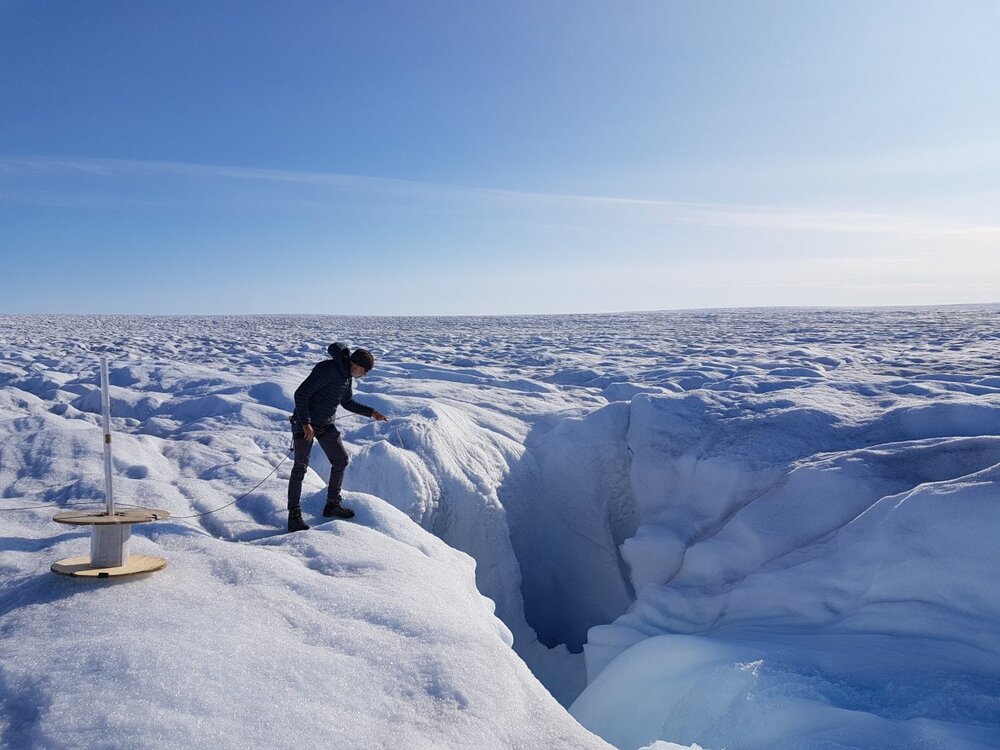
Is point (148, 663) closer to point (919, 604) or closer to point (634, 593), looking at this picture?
point (919, 604)

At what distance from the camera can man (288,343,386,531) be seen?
441cm

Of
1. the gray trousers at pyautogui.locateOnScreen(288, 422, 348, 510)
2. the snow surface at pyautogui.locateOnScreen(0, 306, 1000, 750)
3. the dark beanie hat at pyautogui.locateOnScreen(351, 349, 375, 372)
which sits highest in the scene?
the dark beanie hat at pyautogui.locateOnScreen(351, 349, 375, 372)

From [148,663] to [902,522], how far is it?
3.99 m

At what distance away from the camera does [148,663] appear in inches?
91.4

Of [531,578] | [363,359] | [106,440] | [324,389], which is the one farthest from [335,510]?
[531,578]

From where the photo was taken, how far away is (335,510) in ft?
14.6

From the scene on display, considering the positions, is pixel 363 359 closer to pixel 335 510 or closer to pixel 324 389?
pixel 324 389

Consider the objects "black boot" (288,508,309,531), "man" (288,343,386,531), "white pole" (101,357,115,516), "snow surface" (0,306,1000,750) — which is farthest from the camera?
"man" (288,343,386,531)

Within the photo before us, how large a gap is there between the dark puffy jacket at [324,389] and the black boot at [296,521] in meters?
0.57

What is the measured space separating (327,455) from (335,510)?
1.20ft

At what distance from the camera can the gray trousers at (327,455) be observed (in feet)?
14.0

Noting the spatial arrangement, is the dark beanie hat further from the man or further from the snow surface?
the snow surface

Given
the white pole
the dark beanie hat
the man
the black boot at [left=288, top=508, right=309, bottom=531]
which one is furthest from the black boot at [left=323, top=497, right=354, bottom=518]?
the white pole

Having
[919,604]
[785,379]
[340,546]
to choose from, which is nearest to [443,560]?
[340,546]
